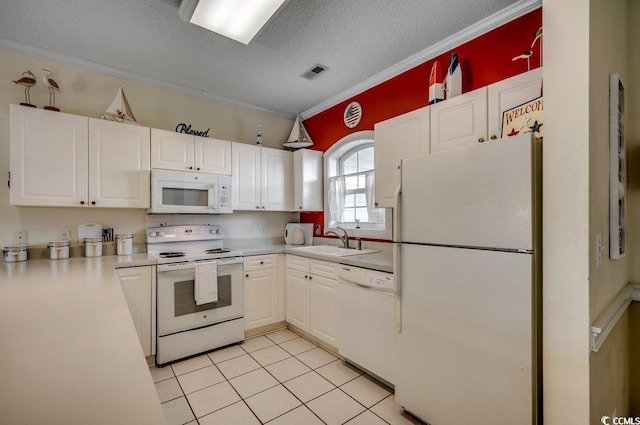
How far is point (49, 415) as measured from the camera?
57 cm

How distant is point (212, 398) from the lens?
6.84ft

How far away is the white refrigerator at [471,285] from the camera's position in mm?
1329

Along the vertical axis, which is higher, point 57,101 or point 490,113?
point 57,101

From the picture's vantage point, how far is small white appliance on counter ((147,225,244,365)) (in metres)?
2.56

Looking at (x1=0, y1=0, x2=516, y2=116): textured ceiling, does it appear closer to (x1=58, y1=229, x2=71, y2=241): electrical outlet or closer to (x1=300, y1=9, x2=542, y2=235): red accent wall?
(x1=300, y1=9, x2=542, y2=235): red accent wall

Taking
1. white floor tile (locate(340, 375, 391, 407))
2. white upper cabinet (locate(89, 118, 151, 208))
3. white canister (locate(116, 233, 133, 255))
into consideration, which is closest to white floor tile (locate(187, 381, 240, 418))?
white floor tile (locate(340, 375, 391, 407))

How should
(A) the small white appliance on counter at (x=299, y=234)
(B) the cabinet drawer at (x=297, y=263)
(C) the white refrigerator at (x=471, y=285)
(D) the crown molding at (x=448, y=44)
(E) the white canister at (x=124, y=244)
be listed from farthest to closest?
(A) the small white appliance on counter at (x=299, y=234) < (B) the cabinet drawer at (x=297, y=263) < (E) the white canister at (x=124, y=244) < (D) the crown molding at (x=448, y=44) < (C) the white refrigerator at (x=471, y=285)

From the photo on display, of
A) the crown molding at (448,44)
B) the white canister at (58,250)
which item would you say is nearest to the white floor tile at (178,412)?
the white canister at (58,250)

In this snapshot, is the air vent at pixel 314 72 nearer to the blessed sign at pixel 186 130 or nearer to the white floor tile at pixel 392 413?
the blessed sign at pixel 186 130

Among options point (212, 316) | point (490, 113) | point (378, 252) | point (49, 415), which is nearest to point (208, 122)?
point (212, 316)

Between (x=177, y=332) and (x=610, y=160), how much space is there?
327 centimetres

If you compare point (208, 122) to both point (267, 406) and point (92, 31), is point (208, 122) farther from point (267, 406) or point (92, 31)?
point (267, 406)

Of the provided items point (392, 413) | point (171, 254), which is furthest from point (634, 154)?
point (171, 254)

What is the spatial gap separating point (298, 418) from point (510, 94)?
246cm
